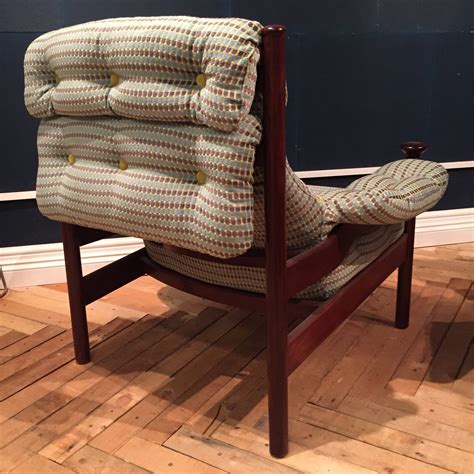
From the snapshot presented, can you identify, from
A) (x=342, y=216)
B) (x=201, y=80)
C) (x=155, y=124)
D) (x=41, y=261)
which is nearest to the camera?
(x=201, y=80)

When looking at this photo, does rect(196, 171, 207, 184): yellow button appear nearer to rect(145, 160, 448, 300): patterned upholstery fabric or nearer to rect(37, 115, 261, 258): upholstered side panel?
rect(37, 115, 261, 258): upholstered side panel

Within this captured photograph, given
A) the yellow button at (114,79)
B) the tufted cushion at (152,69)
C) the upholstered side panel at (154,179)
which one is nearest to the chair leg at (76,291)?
the upholstered side panel at (154,179)

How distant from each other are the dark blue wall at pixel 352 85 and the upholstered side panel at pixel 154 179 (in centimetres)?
85

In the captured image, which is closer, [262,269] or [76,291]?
[262,269]

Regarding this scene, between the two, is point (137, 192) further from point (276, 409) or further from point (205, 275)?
point (276, 409)

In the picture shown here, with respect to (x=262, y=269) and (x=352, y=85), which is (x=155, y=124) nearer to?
(x=262, y=269)

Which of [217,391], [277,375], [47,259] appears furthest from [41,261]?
[277,375]

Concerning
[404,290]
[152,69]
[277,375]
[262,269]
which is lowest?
[404,290]

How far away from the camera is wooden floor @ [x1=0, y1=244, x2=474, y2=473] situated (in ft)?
4.21

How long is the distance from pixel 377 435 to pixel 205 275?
562 millimetres

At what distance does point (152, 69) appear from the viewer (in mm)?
1117

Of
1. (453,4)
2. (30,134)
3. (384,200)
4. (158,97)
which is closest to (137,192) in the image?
(158,97)

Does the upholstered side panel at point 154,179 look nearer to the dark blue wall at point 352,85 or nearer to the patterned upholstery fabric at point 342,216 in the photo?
the patterned upholstery fabric at point 342,216

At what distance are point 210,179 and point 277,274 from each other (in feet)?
0.79
